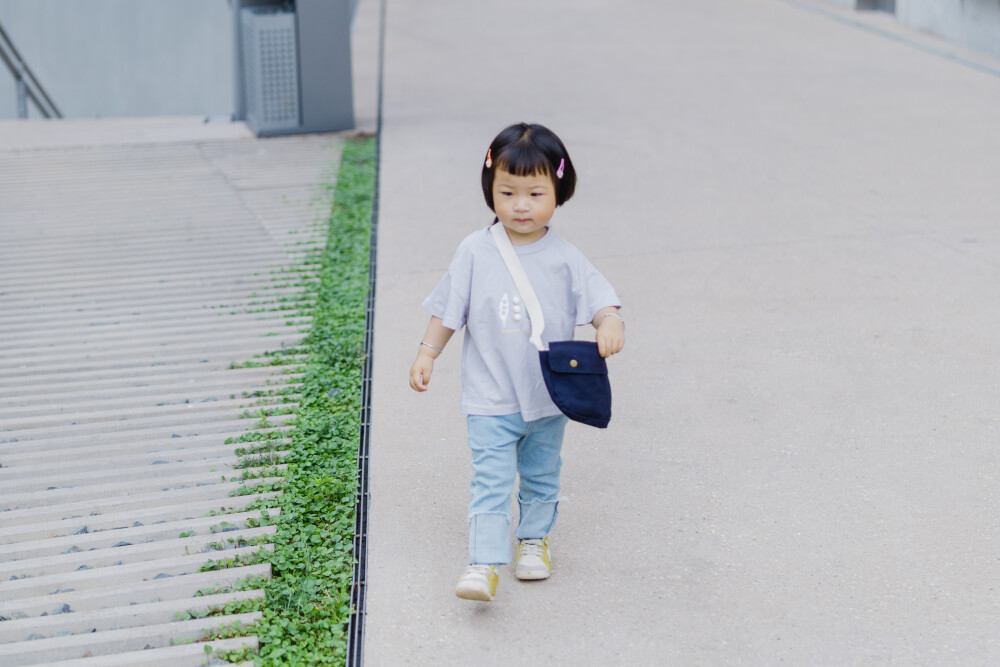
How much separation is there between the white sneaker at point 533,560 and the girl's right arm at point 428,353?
0.55 metres

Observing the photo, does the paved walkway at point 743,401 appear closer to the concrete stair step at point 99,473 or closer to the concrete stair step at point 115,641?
the concrete stair step at point 115,641

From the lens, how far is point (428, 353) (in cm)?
284

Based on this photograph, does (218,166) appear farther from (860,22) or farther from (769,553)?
(860,22)

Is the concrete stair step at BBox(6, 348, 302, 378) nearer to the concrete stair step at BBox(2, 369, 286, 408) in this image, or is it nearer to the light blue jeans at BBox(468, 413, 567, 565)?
the concrete stair step at BBox(2, 369, 286, 408)

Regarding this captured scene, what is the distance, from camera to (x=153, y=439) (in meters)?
3.85

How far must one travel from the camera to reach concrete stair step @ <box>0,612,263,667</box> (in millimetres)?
2674

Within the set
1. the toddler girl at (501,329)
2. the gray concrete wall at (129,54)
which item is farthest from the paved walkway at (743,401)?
the gray concrete wall at (129,54)

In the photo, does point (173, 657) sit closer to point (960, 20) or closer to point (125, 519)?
point (125, 519)

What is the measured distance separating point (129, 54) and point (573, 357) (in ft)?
66.5

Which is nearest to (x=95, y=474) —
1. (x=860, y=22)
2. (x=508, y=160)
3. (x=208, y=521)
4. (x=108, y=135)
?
(x=208, y=521)

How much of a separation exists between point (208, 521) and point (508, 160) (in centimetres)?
150

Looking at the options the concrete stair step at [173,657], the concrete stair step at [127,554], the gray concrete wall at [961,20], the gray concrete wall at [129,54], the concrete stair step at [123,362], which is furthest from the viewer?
the gray concrete wall at [129,54]

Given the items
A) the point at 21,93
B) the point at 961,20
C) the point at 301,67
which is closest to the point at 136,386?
the point at 301,67

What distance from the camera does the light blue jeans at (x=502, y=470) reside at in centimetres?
278
